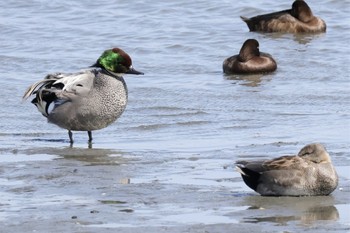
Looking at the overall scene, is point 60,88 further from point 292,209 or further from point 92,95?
point 292,209

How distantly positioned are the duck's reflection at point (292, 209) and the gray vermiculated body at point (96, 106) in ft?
10.1

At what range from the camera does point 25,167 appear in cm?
923

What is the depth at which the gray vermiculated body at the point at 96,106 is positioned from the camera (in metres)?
10.8

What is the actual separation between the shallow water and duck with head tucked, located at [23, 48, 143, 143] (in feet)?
0.84

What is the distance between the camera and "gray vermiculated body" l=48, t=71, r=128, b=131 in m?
10.8

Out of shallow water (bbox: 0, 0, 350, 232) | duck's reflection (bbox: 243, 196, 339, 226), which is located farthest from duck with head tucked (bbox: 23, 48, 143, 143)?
duck's reflection (bbox: 243, 196, 339, 226)

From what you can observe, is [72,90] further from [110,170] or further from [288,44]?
[288,44]

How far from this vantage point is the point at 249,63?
1667 cm

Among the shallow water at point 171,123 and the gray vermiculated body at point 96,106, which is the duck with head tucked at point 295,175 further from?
the gray vermiculated body at point 96,106

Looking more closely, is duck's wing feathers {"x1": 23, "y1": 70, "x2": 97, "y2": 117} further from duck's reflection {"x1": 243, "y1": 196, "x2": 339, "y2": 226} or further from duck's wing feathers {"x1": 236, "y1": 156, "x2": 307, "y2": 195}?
duck's reflection {"x1": 243, "y1": 196, "x2": 339, "y2": 226}

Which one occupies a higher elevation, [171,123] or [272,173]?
[272,173]

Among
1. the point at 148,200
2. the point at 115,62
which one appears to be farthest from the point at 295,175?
the point at 115,62

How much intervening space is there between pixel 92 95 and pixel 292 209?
3692 millimetres

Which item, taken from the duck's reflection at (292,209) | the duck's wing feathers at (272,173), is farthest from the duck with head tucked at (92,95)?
the duck's reflection at (292,209)
